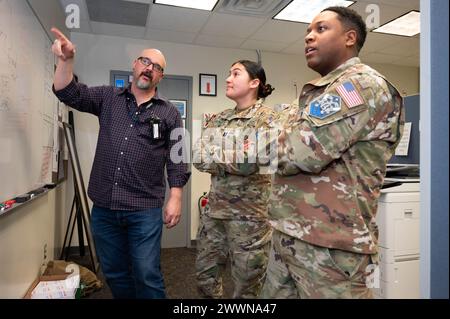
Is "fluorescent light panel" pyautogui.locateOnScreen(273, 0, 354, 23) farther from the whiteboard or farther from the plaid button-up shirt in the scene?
the whiteboard

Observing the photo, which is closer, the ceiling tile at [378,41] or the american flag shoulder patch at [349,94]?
the american flag shoulder patch at [349,94]

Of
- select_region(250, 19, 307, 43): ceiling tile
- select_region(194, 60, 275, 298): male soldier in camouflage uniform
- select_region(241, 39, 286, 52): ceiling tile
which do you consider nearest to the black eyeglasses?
select_region(194, 60, 275, 298): male soldier in camouflage uniform

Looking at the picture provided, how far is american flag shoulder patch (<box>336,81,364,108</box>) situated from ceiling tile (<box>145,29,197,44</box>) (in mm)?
2677

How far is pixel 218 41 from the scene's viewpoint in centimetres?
345

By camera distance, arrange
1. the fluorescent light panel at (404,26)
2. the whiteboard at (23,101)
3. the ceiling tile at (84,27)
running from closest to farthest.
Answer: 1. the whiteboard at (23,101)
2. the fluorescent light panel at (404,26)
3. the ceiling tile at (84,27)

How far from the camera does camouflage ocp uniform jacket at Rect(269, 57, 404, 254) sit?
0.85 metres

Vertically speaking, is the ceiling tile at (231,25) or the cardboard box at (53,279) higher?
the ceiling tile at (231,25)

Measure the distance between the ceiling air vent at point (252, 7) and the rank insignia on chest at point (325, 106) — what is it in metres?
2.01

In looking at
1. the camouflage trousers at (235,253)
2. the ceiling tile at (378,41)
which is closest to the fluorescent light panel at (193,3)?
the ceiling tile at (378,41)

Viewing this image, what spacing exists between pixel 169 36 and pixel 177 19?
0.43 meters

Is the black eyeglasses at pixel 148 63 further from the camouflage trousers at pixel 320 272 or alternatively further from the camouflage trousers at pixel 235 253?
the camouflage trousers at pixel 320 272

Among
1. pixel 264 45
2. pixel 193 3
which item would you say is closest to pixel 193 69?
pixel 264 45

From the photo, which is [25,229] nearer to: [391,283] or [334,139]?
[334,139]

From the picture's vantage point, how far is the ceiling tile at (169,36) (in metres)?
3.19
